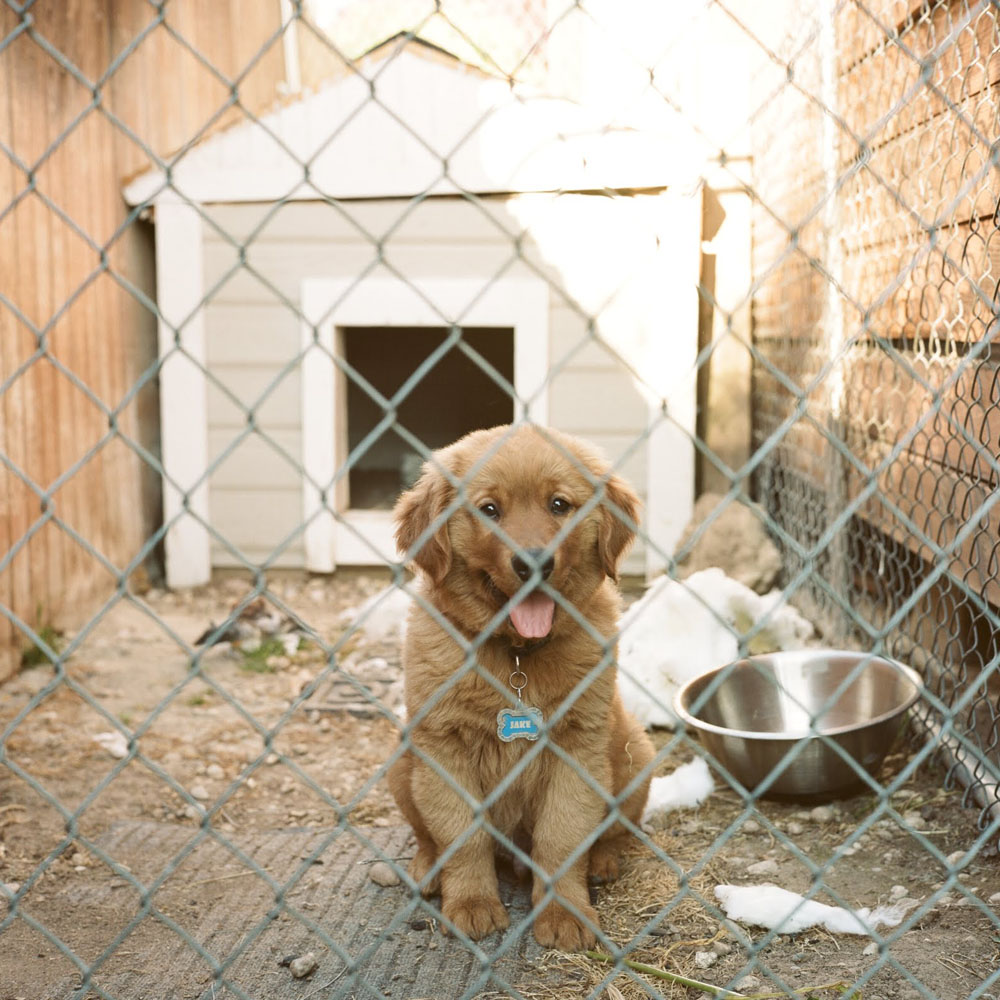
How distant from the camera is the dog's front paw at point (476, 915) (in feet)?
7.89

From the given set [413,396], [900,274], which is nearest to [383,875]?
[900,274]

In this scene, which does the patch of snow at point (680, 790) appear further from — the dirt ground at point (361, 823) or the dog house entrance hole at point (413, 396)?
the dog house entrance hole at point (413, 396)

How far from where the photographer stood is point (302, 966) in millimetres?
2221

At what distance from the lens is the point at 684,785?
3279 mm

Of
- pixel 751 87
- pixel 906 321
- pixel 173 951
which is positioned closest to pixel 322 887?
pixel 173 951

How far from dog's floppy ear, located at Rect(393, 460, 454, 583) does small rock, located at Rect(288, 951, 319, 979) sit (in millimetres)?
889

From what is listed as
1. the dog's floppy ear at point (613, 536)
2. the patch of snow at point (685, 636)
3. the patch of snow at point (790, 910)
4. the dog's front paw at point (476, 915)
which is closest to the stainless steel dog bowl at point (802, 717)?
the patch of snow at point (790, 910)

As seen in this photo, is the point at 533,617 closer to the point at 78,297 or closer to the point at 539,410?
A: the point at 78,297

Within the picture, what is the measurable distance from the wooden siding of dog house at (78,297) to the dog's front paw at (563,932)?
2343mm

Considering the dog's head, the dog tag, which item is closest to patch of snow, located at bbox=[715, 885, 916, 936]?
the dog tag

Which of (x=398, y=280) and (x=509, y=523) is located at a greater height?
(x=398, y=280)

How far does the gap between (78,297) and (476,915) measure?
8.39 ft

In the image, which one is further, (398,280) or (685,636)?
(398,280)

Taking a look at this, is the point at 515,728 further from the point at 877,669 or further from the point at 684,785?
the point at 877,669
